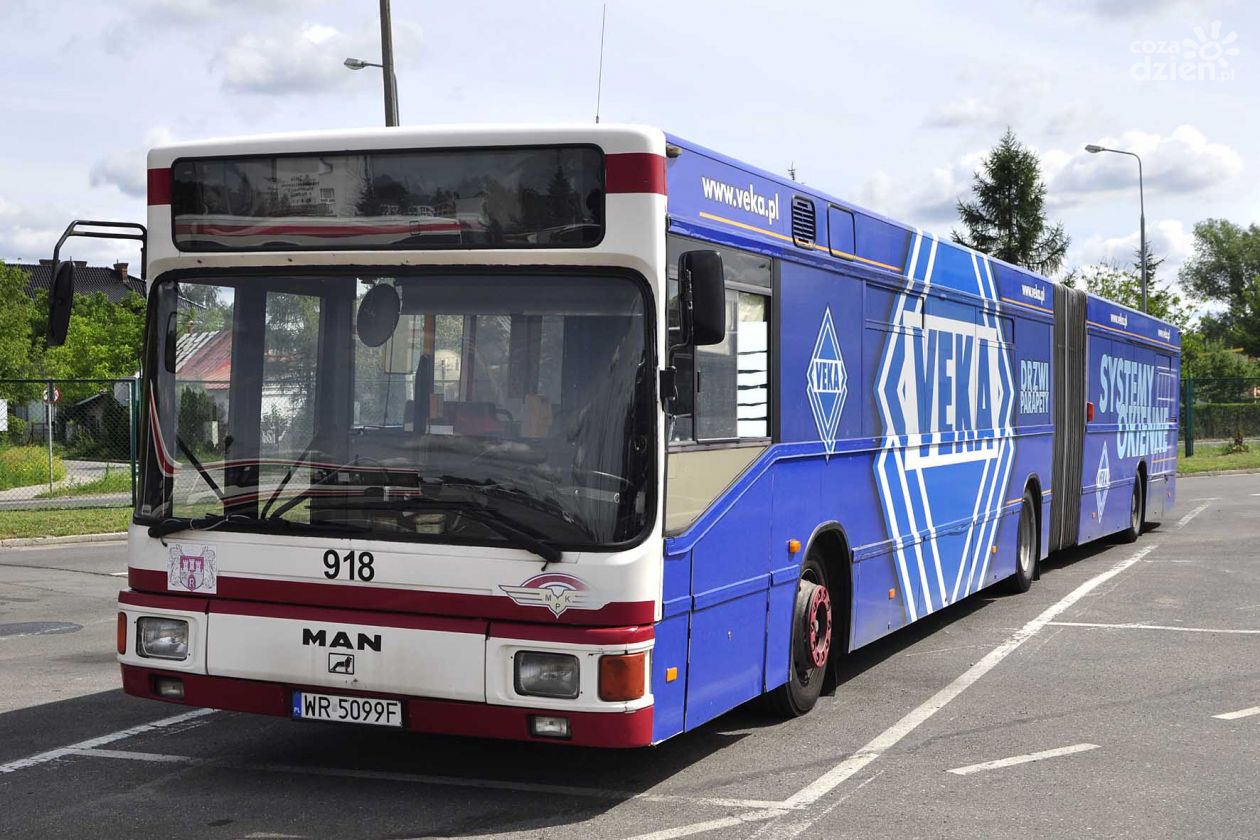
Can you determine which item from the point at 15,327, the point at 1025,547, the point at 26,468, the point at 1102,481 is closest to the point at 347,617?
the point at 1025,547

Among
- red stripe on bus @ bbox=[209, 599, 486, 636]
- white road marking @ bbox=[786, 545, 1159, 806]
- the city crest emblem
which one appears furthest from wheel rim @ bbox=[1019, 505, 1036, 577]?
the city crest emblem

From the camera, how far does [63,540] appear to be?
19578 millimetres

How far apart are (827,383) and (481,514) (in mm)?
2854

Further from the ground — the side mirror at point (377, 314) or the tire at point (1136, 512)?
the side mirror at point (377, 314)

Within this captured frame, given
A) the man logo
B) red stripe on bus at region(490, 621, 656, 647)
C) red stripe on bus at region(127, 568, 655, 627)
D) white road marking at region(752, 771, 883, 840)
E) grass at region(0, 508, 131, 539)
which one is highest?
red stripe on bus at region(127, 568, 655, 627)

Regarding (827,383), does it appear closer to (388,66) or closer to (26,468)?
(388,66)

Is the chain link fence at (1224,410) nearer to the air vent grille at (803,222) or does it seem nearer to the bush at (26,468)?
the bush at (26,468)

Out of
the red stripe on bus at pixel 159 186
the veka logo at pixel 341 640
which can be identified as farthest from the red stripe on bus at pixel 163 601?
the red stripe on bus at pixel 159 186

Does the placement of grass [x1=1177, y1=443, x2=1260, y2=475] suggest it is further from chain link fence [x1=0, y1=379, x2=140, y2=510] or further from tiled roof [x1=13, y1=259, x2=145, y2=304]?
tiled roof [x1=13, y1=259, x2=145, y2=304]

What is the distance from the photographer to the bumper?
233 inches

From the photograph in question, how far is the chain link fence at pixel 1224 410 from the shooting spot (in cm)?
4897

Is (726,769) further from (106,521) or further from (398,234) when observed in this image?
(106,521)

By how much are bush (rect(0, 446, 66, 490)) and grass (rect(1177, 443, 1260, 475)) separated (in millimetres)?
25751

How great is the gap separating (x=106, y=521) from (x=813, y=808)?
17.2 metres
